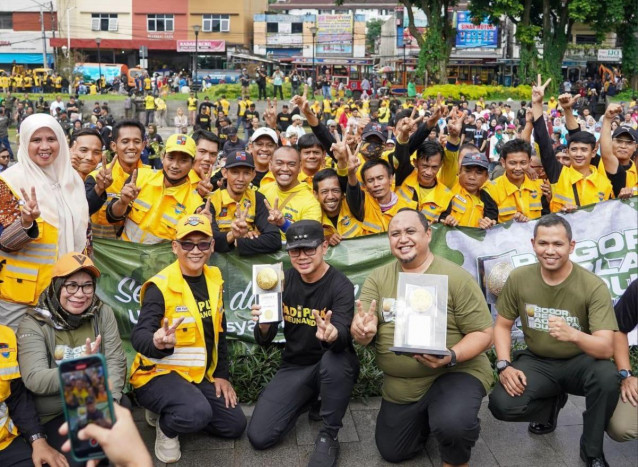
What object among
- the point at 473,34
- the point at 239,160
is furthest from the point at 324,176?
the point at 473,34

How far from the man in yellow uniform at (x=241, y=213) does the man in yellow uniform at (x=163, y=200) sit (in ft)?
0.71

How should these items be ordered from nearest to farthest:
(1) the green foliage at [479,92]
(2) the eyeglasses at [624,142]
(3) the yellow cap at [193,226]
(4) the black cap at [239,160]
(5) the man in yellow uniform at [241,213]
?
(3) the yellow cap at [193,226] < (5) the man in yellow uniform at [241,213] < (4) the black cap at [239,160] < (2) the eyeglasses at [624,142] < (1) the green foliage at [479,92]

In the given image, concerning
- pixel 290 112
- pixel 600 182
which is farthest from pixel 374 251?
pixel 290 112

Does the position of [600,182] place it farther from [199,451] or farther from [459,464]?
[199,451]

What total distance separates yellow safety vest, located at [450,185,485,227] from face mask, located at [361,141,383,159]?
3.26 feet

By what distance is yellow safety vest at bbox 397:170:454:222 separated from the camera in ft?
20.3

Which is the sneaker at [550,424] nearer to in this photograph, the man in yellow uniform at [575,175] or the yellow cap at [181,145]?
the man in yellow uniform at [575,175]

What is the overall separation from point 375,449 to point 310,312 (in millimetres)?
1060

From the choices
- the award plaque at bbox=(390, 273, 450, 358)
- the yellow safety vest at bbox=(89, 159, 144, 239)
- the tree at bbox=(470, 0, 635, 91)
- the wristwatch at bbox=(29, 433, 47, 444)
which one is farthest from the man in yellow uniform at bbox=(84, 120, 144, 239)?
the tree at bbox=(470, 0, 635, 91)

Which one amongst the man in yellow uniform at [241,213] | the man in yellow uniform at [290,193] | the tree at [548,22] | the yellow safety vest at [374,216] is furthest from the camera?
the tree at [548,22]

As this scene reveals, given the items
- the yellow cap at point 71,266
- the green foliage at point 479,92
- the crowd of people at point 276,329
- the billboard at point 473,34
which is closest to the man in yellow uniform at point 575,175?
the crowd of people at point 276,329

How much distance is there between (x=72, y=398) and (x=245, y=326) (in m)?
3.45

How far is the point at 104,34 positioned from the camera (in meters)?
58.5

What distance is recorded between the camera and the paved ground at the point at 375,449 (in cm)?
439
